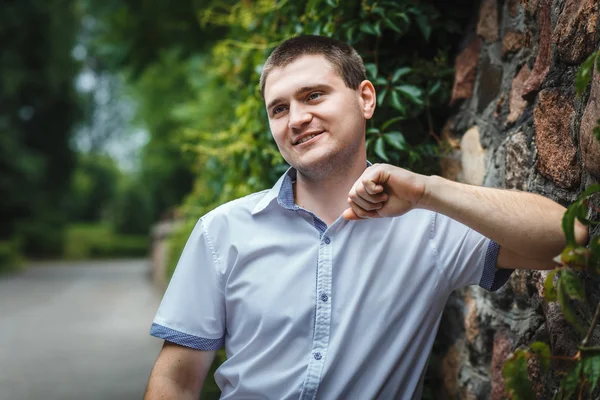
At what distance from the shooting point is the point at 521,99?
2.07 metres

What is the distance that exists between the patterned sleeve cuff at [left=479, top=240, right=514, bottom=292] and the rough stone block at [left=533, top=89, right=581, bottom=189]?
0.26 meters

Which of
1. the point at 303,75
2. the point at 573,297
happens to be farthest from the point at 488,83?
the point at 573,297

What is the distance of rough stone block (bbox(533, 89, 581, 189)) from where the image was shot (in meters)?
1.69

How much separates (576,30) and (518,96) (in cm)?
48

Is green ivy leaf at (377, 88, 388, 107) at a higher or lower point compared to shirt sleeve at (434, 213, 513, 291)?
higher

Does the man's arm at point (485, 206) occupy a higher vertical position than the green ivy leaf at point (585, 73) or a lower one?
lower

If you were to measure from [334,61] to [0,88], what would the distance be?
19.4 m

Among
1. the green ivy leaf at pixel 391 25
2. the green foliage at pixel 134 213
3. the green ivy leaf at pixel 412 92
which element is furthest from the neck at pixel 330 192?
the green foliage at pixel 134 213

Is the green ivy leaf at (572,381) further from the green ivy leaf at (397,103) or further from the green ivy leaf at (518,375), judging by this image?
the green ivy leaf at (397,103)

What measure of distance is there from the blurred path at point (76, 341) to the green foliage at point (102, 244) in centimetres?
1270

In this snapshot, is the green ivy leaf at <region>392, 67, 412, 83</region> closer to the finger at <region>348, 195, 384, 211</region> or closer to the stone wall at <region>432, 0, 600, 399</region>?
the stone wall at <region>432, 0, 600, 399</region>

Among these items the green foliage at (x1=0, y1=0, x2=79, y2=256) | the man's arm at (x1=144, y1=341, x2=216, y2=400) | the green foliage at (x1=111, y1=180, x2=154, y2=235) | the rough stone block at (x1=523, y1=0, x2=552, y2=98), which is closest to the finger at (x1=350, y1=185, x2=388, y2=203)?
the rough stone block at (x1=523, y1=0, x2=552, y2=98)

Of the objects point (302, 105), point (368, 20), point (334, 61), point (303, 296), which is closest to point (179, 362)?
point (303, 296)

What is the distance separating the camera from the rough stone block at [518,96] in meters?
2.05
